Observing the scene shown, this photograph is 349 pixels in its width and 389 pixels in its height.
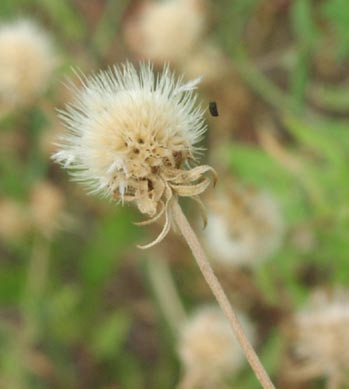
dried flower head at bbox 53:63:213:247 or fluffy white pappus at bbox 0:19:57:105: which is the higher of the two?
fluffy white pappus at bbox 0:19:57:105

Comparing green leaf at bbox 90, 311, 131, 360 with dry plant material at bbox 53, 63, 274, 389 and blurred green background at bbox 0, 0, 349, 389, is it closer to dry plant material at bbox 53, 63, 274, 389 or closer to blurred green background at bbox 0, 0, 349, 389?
blurred green background at bbox 0, 0, 349, 389

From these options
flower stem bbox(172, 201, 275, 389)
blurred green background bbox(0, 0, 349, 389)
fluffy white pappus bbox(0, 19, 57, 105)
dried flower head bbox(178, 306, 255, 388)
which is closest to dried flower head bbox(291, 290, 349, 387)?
dried flower head bbox(178, 306, 255, 388)

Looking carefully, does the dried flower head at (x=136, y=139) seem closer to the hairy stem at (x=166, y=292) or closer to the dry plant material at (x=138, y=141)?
the dry plant material at (x=138, y=141)

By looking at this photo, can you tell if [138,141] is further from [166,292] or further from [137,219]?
[137,219]

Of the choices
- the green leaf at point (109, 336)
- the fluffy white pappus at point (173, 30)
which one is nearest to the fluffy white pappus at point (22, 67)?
the fluffy white pappus at point (173, 30)

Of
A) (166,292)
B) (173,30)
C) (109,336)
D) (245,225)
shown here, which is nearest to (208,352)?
(245,225)

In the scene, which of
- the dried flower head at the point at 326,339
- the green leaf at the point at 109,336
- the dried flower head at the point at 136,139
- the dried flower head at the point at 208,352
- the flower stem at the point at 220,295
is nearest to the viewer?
the flower stem at the point at 220,295
